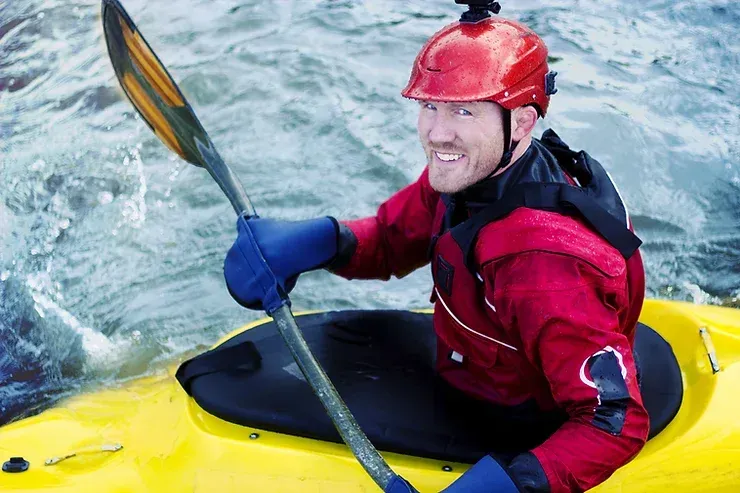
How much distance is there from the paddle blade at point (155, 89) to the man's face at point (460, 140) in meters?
1.04

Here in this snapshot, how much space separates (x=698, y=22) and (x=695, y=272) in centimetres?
249

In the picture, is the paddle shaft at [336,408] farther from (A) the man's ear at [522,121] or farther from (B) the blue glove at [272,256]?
(A) the man's ear at [522,121]

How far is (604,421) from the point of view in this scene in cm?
166

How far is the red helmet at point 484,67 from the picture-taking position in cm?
167

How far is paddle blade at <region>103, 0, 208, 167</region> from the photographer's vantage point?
266 centimetres

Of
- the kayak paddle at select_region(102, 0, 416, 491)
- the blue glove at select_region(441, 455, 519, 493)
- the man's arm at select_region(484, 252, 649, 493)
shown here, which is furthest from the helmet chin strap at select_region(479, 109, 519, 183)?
the kayak paddle at select_region(102, 0, 416, 491)

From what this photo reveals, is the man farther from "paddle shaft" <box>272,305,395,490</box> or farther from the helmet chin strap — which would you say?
"paddle shaft" <box>272,305,395,490</box>

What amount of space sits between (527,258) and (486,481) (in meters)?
0.45

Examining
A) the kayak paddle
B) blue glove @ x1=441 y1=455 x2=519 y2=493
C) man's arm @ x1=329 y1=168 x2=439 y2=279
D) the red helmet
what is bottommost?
blue glove @ x1=441 y1=455 x2=519 y2=493

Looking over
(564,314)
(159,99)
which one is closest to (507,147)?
(564,314)

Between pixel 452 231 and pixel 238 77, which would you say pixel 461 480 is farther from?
pixel 238 77

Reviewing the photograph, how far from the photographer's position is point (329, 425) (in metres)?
2.06

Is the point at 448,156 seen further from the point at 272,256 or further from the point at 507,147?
the point at 272,256

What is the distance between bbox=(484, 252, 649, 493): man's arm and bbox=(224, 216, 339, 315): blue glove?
68cm
